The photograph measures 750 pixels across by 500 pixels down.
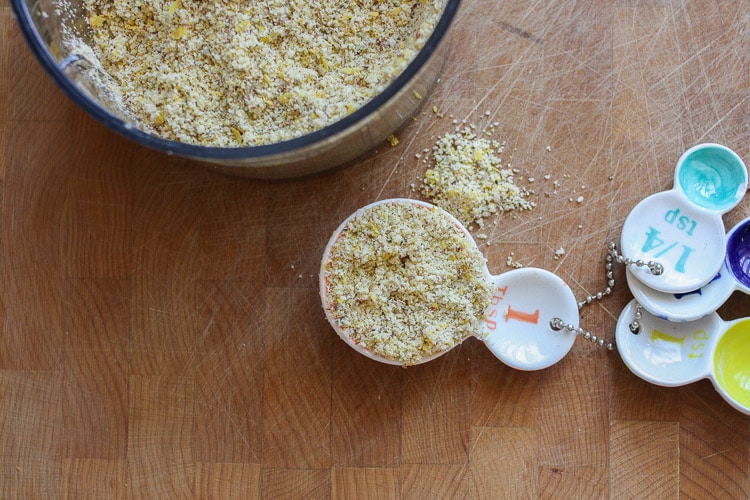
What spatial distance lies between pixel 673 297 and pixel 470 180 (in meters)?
0.33

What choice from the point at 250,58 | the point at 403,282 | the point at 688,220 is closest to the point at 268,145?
the point at 250,58

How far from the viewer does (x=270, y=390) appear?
1.01 metres

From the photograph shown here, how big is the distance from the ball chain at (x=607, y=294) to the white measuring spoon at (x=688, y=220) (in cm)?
1

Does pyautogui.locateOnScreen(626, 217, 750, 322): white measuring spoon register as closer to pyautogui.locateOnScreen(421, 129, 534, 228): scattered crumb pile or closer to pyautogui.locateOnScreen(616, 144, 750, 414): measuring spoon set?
pyautogui.locateOnScreen(616, 144, 750, 414): measuring spoon set

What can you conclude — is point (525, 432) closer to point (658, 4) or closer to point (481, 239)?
point (481, 239)

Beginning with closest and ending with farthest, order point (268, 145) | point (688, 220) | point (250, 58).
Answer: point (268, 145)
point (250, 58)
point (688, 220)

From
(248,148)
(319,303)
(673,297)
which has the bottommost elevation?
(319,303)

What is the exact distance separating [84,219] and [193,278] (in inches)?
7.3

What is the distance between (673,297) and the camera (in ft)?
3.19

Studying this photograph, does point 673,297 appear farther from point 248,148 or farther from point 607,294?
point 248,148

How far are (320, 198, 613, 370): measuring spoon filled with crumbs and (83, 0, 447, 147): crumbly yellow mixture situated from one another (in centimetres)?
18

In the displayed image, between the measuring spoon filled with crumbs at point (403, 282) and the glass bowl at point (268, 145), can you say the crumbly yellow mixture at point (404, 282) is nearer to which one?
the measuring spoon filled with crumbs at point (403, 282)

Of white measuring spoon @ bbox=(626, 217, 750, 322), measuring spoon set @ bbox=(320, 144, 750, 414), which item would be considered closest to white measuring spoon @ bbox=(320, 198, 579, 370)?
measuring spoon set @ bbox=(320, 144, 750, 414)

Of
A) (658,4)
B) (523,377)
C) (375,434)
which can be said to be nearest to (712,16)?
(658,4)
